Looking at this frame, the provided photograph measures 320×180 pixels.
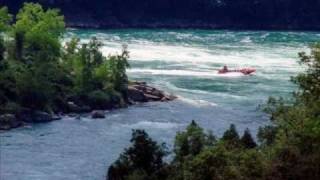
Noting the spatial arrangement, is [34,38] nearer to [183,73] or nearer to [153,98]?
[153,98]

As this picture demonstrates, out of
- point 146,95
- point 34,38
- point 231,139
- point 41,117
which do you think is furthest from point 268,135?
point 34,38

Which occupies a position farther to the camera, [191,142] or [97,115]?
[97,115]

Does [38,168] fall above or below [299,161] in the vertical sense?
below

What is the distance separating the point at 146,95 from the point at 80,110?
Answer: 39.2 feet

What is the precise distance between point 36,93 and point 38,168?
26.6 metres

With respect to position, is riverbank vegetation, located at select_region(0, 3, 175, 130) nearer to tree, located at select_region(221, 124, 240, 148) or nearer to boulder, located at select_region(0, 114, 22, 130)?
boulder, located at select_region(0, 114, 22, 130)

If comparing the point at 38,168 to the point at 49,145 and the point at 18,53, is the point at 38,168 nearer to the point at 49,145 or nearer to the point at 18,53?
the point at 49,145

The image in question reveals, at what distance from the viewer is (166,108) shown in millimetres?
96875

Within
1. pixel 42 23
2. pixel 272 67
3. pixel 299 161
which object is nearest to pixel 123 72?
pixel 42 23

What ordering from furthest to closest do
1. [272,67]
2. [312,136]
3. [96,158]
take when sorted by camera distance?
[272,67] → [96,158] → [312,136]

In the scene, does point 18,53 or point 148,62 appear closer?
point 18,53

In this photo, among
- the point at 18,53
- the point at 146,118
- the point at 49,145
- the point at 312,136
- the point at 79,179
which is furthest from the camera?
the point at 18,53

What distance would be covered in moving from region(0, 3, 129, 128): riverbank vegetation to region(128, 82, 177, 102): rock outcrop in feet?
4.45

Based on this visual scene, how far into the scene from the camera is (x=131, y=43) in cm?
16612
